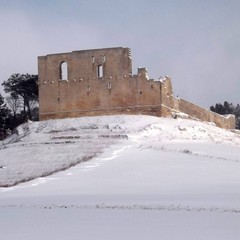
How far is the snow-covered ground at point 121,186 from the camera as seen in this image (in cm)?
978

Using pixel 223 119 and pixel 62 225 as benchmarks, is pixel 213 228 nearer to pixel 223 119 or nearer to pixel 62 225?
pixel 62 225

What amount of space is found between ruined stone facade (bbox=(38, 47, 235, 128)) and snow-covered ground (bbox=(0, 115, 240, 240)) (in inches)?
168

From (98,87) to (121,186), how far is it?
2483cm

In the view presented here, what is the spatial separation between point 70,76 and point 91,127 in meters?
6.25

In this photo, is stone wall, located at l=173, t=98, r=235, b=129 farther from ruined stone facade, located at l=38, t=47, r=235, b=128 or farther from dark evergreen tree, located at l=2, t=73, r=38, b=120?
dark evergreen tree, located at l=2, t=73, r=38, b=120

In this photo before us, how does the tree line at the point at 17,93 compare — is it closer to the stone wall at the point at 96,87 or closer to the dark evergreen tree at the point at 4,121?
the dark evergreen tree at the point at 4,121

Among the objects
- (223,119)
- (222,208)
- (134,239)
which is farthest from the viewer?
(223,119)

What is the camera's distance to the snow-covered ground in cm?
978

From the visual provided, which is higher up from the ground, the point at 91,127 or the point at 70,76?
the point at 70,76

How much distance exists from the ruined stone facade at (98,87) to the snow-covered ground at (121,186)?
4.27 metres

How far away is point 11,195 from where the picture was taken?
1547cm

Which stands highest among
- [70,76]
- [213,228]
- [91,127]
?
[70,76]

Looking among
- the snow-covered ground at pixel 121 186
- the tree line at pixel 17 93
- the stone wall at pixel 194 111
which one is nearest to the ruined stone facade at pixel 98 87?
the stone wall at pixel 194 111

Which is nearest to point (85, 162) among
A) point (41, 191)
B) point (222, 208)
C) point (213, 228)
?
point (41, 191)
